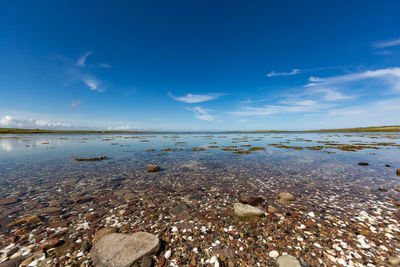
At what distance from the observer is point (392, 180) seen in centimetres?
1491

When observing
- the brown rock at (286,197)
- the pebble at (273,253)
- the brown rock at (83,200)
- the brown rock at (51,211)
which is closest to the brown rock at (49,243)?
the brown rock at (51,211)

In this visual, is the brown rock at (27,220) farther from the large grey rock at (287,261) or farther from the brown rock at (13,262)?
the large grey rock at (287,261)

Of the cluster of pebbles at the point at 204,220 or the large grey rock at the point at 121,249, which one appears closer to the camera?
Answer: the large grey rock at the point at 121,249

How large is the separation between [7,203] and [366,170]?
35057 mm

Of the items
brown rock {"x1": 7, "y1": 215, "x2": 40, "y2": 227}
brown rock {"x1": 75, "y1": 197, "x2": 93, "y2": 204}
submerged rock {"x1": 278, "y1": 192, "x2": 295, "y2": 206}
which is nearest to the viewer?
brown rock {"x1": 7, "y1": 215, "x2": 40, "y2": 227}

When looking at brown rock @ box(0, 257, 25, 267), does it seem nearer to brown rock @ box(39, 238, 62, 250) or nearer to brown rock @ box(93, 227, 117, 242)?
brown rock @ box(39, 238, 62, 250)

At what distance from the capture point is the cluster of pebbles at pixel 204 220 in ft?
19.3

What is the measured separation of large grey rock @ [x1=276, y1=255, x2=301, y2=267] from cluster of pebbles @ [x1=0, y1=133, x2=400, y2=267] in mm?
35

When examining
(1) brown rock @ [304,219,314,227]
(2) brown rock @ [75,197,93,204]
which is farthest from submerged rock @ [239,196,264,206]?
(2) brown rock @ [75,197,93,204]

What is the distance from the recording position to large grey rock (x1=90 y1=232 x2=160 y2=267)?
5434mm

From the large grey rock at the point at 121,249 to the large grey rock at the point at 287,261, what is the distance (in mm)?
4711

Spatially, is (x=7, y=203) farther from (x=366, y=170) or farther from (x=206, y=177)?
(x=366, y=170)

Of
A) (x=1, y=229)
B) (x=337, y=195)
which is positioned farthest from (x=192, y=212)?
(x=337, y=195)

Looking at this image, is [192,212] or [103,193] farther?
[103,193]
